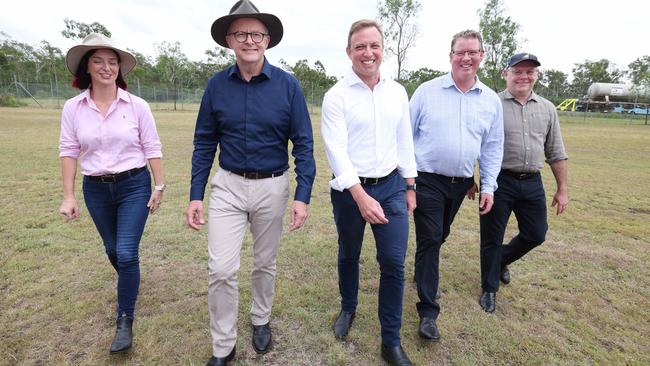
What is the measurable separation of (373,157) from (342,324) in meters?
1.32

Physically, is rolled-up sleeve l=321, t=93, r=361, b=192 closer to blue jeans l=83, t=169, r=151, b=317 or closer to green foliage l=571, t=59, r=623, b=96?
blue jeans l=83, t=169, r=151, b=317

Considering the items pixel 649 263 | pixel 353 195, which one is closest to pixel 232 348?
pixel 353 195

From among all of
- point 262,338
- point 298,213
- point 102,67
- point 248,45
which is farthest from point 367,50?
point 262,338

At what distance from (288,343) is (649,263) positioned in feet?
13.7

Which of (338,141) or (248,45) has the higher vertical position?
(248,45)

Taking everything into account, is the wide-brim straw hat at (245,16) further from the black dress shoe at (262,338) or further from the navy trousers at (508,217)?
the navy trousers at (508,217)

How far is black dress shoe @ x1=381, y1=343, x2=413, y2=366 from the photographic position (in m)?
2.52

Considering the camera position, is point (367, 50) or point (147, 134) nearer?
point (367, 50)

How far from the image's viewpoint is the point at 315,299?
3.42m

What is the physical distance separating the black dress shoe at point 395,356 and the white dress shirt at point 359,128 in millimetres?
1118

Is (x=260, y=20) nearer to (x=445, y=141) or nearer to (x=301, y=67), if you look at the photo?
(x=445, y=141)

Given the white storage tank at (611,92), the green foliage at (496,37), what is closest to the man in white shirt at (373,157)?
the green foliage at (496,37)

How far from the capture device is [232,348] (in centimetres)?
251

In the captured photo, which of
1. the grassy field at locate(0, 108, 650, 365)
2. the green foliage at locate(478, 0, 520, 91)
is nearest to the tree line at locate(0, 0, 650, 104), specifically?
the green foliage at locate(478, 0, 520, 91)
